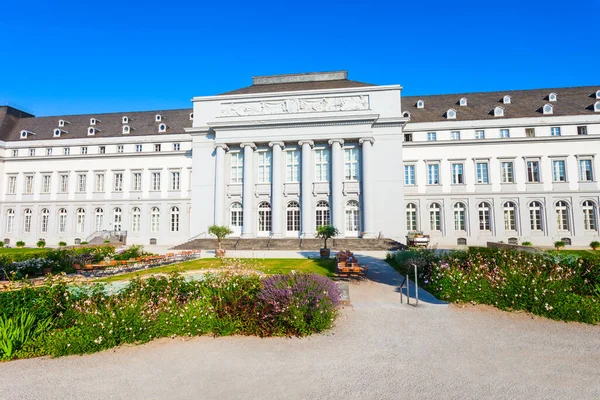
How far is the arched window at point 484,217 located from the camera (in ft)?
109

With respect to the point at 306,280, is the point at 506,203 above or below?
above

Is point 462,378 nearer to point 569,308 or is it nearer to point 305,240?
point 569,308

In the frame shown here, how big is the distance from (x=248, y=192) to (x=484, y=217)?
23.2m

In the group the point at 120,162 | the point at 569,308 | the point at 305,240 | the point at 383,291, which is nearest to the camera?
the point at 569,308

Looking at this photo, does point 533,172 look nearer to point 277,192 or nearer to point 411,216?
point 411,216

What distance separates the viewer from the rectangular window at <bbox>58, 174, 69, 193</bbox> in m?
39.7

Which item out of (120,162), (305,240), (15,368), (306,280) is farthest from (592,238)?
(120,162)

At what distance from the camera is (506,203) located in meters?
33.2

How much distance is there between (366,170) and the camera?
31578 mm

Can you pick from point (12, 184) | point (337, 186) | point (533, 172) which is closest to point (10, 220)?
point (12, 184)

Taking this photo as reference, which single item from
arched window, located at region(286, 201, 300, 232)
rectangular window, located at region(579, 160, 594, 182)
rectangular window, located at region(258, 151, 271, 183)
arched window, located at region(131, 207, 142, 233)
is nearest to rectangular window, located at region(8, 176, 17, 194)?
arched window, located at region(131, 207, 142, 233)

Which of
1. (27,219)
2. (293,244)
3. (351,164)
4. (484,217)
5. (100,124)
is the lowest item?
(293,244)

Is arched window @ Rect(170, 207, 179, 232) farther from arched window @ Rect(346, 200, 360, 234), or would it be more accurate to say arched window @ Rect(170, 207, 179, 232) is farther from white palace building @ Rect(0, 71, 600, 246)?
arched window @ Rect(346, 200, 360, 234)

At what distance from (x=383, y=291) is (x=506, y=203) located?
28.2m
